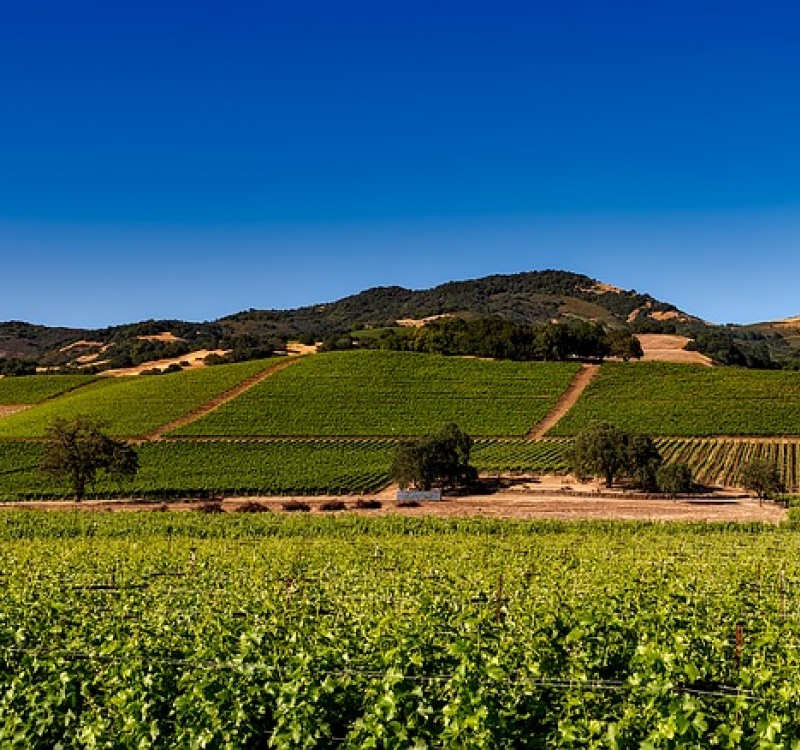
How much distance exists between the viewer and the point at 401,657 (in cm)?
1087

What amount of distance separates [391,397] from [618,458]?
42.4 metres

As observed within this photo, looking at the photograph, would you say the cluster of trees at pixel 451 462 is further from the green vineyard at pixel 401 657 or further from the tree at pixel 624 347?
the tree at pixel 624 347

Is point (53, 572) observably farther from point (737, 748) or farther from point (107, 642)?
point (737, 748)

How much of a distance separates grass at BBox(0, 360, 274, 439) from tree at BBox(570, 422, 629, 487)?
169 ft

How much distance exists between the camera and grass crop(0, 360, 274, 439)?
93000mm

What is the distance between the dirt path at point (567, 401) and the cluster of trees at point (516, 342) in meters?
9.16

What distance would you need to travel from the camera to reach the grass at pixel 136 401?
9300 cm

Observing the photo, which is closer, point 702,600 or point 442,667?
point 442,667

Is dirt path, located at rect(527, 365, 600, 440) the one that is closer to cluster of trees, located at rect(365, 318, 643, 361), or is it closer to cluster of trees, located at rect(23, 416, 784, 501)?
cluster of trees, located at rect(365, 318, 643, 361)

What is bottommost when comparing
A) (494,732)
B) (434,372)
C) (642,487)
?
(642,487)

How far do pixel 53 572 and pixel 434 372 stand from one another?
94.1 m

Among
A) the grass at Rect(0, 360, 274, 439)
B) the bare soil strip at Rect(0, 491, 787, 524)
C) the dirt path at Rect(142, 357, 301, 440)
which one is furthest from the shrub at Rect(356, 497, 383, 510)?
the grass at Rect(0, 360, 274, 439)

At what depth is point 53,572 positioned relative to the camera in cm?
2222

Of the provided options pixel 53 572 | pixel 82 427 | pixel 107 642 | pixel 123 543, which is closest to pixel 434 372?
pixel 82 427
